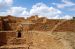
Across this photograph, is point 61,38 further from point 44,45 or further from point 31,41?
point 31,41

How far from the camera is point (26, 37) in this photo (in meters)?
16.5

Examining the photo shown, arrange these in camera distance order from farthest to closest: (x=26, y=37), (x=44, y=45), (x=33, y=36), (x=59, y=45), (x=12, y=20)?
(x=12, y=20)
(x=26, y=37)
(x=33, y=36)
(x=44, y=45)
(x=59, y=45)

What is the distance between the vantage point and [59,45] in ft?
33.8

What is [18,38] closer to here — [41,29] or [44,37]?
[41,29]

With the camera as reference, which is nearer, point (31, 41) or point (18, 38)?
point (31, 41)

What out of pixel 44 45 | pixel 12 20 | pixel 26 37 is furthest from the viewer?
pixel 12 20

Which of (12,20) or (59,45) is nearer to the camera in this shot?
(59,45)

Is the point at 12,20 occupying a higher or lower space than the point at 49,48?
higher

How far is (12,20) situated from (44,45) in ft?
39.4

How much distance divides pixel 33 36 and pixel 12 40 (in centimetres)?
247

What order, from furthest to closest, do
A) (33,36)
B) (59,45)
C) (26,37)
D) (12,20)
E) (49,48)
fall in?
(12,20) → (26,37) → (33,36) → (49,48) → (59,45)

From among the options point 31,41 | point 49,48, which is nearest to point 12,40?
point 31,41

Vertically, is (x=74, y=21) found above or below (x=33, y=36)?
above

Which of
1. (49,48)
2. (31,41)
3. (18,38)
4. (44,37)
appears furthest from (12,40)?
(49,48)
